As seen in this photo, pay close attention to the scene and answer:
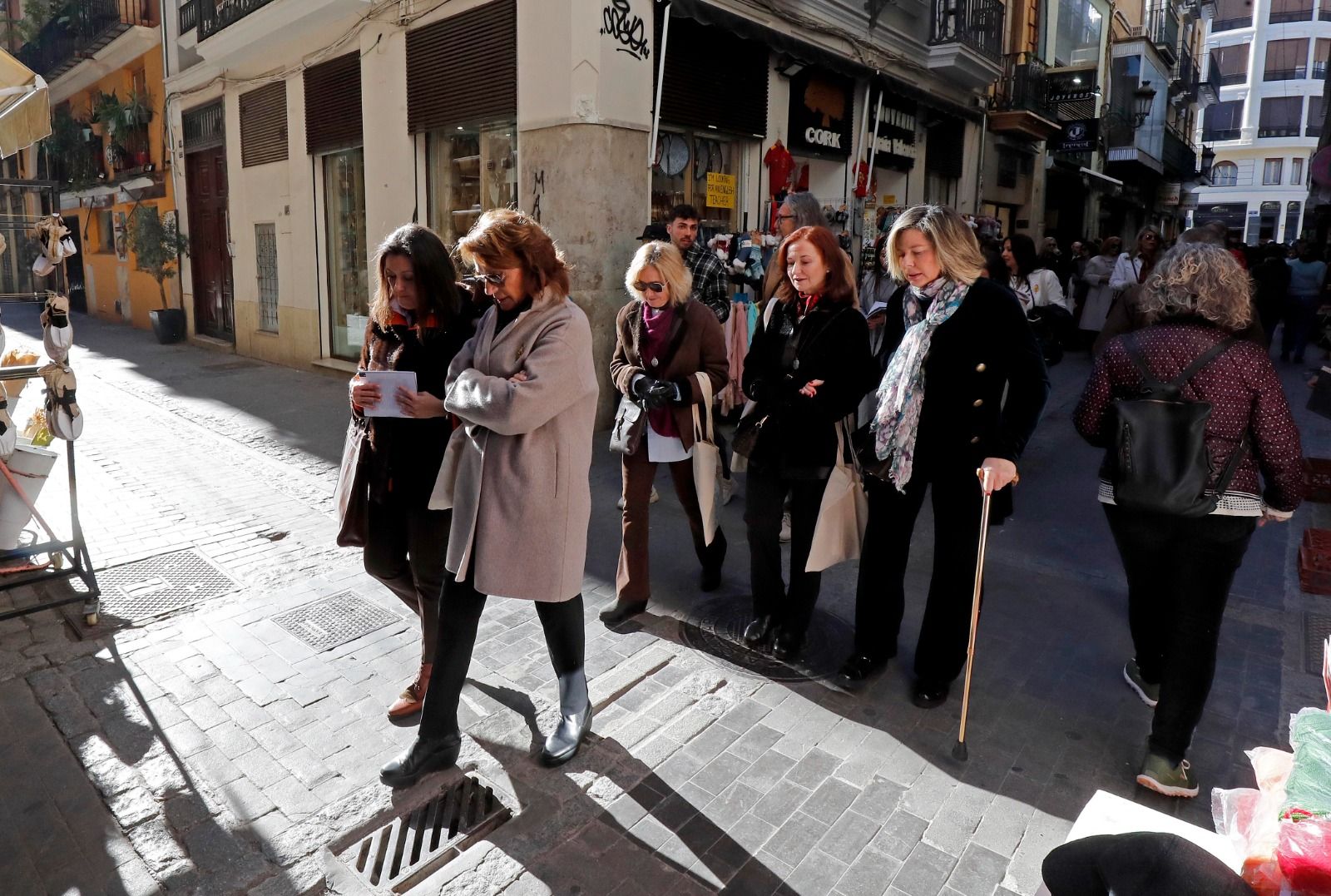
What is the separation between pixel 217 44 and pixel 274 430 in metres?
7.87

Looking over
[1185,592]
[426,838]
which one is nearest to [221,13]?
[426,838]

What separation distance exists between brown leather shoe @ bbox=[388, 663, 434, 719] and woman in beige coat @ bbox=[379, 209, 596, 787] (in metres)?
0.37

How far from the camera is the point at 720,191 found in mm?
10148

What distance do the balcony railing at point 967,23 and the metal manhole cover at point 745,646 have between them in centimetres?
1118

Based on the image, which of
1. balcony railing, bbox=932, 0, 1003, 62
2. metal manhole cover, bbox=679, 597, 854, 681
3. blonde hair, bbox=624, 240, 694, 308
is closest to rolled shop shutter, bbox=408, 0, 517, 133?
balcony railing, bbox=932, 0, 1003, 62

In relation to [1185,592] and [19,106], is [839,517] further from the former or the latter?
[19,106]

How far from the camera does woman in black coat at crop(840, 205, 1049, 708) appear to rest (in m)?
3.33

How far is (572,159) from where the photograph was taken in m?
8.32

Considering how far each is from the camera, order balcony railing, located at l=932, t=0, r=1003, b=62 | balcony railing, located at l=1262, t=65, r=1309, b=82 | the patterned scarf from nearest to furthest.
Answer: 1. the patterned scarf
2. balcony railing, located at l=932, t=0, r=1003, b=62
3. balcony railing, located at l=1262, t=65, r=1309, b=82

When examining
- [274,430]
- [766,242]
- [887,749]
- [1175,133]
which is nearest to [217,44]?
[274,430]

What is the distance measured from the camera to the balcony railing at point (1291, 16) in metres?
51.0

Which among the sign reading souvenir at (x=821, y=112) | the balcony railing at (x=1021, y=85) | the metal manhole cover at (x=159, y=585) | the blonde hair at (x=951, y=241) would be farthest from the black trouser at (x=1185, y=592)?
the balcony railing at (x=1021, y=85)

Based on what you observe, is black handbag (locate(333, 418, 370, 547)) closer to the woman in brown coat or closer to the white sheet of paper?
the white sheet of paper

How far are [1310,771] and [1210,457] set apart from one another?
166 cm
